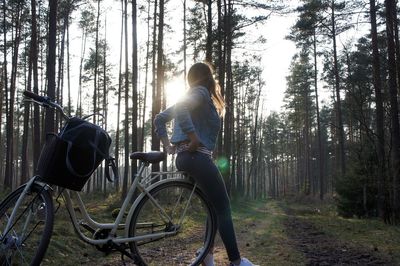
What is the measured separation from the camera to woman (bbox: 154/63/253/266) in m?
3.80

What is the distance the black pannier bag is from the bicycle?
0.34 ft

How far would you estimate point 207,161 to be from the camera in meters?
3.83

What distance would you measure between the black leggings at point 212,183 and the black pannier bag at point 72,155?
0.75m

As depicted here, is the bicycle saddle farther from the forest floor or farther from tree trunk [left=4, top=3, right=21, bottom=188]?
tree trunk [left=4, top=3, right=21, bottom=188]

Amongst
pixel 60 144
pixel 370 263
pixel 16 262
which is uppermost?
pixel 60 144

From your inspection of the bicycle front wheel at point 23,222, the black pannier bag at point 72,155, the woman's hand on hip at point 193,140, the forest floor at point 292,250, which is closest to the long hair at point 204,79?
the woman's hand on hip at point 193,140

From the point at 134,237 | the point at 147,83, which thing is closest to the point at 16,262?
the point at 134,237

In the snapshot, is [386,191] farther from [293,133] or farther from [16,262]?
[293,133]

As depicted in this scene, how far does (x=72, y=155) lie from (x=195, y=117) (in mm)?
1184

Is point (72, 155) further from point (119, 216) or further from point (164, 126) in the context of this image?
point (164, 126)

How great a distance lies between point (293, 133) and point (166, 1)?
45.0 meters

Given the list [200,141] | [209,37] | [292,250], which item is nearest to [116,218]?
[200,141]

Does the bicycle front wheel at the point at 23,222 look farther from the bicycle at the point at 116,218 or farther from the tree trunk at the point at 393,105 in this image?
the tree trunk at the point at 393,105

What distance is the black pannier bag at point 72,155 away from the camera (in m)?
3.37
